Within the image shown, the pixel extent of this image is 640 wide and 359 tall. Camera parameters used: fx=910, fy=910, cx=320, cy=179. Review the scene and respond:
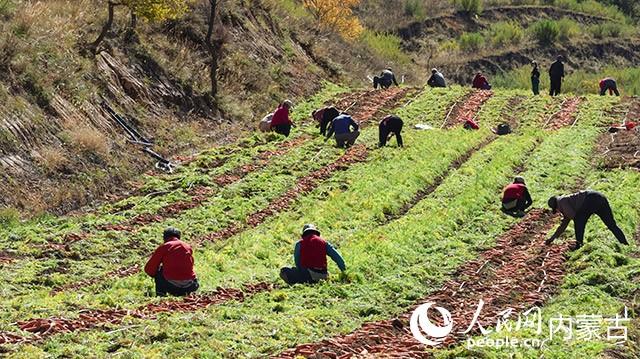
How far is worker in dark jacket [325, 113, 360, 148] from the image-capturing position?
30328 mm

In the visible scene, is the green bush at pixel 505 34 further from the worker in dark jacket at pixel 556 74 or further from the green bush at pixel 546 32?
the worker in dark jacket at pixel 556 74

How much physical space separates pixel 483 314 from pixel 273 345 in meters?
4.17

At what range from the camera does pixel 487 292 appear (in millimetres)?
16547

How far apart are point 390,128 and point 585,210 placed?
39.1 feet

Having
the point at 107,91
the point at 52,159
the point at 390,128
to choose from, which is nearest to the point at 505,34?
the point at 390,128

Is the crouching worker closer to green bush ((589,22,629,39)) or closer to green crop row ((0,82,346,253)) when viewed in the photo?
green crop row ((0,82,346,253))

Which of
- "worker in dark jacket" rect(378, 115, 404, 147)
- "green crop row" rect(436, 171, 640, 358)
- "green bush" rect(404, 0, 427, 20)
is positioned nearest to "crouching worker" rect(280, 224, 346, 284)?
"green crop row" rect(436, 171, 640, 358)

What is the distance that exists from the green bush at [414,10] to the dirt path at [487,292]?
53.2m

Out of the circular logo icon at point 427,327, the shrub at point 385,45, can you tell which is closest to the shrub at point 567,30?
the shrub at point 385,45

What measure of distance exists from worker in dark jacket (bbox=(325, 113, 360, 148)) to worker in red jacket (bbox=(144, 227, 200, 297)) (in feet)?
48.8

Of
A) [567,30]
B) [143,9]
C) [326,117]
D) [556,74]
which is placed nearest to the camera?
[143,9]

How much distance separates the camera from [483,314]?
15.1 metres

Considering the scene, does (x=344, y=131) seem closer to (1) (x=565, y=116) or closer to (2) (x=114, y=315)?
(1) (x=565, y=116)

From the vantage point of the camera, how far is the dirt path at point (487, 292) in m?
12.9
